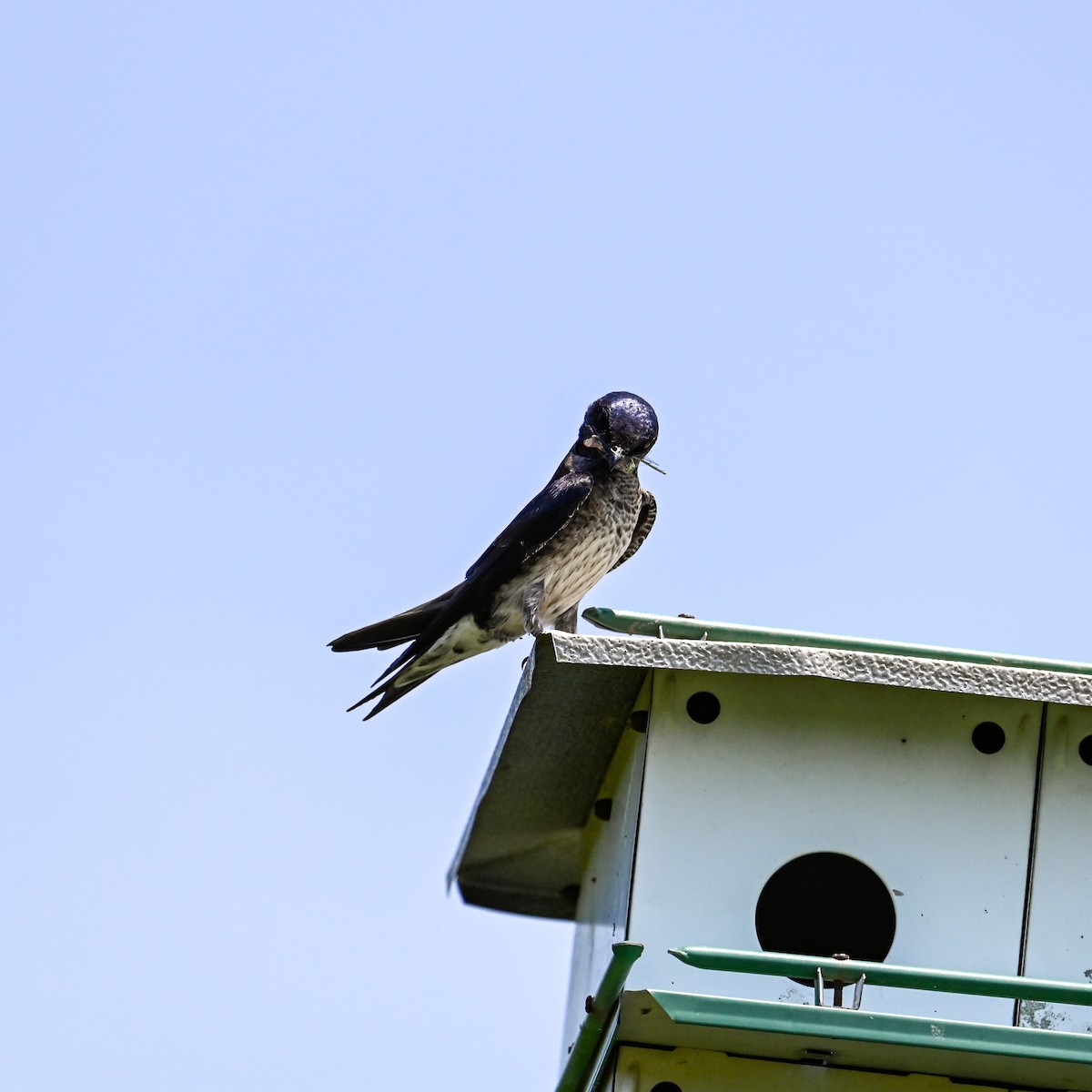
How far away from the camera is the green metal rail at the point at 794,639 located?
4.08 m

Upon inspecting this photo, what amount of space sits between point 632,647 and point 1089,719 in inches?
37.8

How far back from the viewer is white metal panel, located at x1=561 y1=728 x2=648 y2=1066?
4.22 m

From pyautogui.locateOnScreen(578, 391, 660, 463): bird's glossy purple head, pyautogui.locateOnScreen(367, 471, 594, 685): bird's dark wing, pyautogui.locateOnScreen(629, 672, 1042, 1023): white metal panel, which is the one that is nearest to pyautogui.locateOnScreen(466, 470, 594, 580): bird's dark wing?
pyautogui.locateOnScreen(367, 471, 594, 685): bird's dark wing

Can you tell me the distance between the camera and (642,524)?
548 centimetres

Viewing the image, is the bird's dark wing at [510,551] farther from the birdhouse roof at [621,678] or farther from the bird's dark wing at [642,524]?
the birdhouse roof at [621,678]

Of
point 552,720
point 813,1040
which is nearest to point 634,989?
point 813,1040

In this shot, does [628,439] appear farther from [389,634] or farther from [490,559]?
[389,634]

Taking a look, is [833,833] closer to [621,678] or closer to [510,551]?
[621,678]

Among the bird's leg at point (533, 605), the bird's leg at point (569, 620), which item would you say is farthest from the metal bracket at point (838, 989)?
the bird's leg at point (569, 620)

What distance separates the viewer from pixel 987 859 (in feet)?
13.5

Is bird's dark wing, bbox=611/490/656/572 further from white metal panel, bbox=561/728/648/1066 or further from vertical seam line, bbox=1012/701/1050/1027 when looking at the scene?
vertical seam line, bbox=1012/701/1050/1027

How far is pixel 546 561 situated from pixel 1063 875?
1.55 meters

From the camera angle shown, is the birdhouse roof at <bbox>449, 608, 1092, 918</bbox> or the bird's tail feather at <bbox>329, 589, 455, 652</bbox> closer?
the birdhouse roof at <bbox>449, 608, 1092, 918</bbox>

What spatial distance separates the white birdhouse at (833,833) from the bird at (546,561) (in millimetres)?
778
